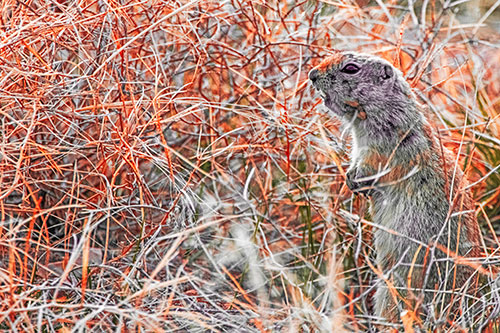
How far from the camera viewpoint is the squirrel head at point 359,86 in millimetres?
3082

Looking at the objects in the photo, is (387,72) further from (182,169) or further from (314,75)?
(182,169)

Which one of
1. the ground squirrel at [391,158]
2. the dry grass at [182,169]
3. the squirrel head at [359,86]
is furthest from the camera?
the squirrel head at [359,86]

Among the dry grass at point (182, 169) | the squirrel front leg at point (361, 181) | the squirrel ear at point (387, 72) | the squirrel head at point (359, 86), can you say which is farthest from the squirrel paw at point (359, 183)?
the squirrel ear at point (387, 72)

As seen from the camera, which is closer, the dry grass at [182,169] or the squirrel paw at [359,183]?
the dry grass at [182,169]

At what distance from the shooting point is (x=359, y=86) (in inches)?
121

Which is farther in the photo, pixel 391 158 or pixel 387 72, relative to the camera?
pixel 387 72

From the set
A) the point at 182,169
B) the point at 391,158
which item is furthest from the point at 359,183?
the point at 182,169

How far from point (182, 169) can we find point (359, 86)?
2.99 feet

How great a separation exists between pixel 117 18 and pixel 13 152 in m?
0.70

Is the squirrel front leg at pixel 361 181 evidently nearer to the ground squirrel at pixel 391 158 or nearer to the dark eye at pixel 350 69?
the ground squirrel at pixel 391 158

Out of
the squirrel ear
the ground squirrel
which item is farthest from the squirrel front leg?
the squirrel ear

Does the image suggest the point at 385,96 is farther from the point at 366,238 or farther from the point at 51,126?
the point at 51,126

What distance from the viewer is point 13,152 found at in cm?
297

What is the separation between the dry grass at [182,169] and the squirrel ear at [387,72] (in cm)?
28
